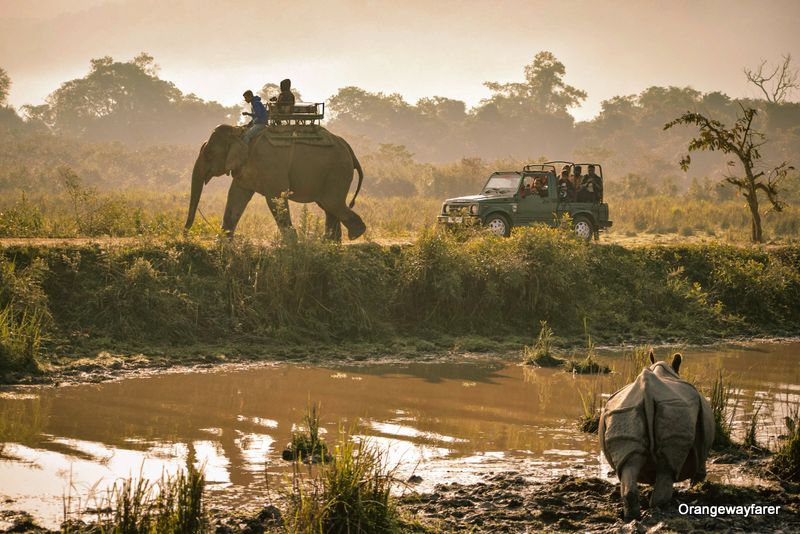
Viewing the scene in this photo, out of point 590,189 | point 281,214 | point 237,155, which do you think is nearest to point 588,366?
point 281,214

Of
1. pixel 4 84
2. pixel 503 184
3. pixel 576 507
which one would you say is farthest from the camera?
pixel 4 84

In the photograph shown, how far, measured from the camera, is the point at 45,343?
1244 centimetres

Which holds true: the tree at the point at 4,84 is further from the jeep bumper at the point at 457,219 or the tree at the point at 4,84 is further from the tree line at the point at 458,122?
the jeep bumper at the point at 457,219

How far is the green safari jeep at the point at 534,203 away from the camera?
20.2m

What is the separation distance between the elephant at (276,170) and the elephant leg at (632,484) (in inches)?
385

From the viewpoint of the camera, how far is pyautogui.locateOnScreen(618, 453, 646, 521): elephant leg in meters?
6.89

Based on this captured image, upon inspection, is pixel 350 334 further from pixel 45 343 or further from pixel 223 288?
pixel 45 343

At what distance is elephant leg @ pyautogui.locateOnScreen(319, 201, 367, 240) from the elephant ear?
1.71m

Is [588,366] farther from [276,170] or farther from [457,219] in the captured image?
[457,219]

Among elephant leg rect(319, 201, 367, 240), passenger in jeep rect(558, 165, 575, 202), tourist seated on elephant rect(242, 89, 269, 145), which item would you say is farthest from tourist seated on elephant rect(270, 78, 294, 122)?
passenger in jeep rect(558, 165, 575, 202)

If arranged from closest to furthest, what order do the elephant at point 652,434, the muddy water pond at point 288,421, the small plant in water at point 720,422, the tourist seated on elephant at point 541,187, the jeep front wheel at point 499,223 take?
the elephant at point 652,434 < the muddy water pond at point 288,421 < the small plant in water at point 720,422 < the jeep front wheel at point 499,223 < the tourist seated on elephant at point 541,187

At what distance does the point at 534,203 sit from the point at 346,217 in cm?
440

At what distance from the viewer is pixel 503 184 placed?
21094 millimetres

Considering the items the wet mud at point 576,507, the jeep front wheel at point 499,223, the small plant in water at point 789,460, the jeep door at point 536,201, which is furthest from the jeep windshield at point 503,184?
the wet mud at point 576,507
